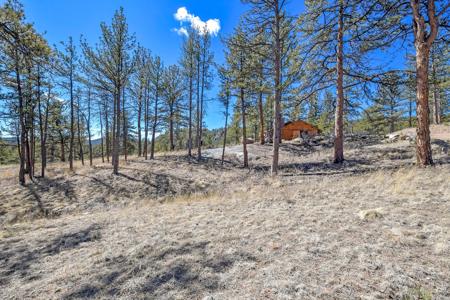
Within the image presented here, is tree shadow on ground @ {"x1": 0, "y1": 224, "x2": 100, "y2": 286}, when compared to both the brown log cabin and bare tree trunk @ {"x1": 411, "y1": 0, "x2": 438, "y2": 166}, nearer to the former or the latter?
bare tree trunk @ {"x1": 411, "y1": 0, "x2": 438, "y2": 166}

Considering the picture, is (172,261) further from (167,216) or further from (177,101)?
(177,101)

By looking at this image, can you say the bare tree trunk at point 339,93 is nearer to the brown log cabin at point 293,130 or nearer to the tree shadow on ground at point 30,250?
the tree shadow on ground at point 30,250

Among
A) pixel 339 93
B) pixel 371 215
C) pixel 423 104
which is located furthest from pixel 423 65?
pixel 371 215

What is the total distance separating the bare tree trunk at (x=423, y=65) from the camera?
6211mm

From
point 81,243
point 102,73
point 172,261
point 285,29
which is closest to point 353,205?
point 172,261

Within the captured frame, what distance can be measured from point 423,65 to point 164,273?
28.3 feet

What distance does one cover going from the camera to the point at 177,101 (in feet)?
62.0

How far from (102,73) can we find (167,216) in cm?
1046

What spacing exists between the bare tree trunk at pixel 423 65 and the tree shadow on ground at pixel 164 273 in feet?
22.8

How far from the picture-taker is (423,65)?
6305 mm

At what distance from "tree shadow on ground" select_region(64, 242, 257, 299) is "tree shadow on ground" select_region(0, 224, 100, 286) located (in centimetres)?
117

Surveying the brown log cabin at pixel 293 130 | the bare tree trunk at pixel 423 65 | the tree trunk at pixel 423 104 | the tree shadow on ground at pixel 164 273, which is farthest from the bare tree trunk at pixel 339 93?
the brown log cabin at pixel 293 130

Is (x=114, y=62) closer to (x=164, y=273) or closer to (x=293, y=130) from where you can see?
(x=164, y=273)

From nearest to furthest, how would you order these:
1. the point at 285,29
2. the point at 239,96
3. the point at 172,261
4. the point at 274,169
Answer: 1. the point at 172,261
2. the point at 285,29
3. the point at 274,169
4. the point at 239,96
